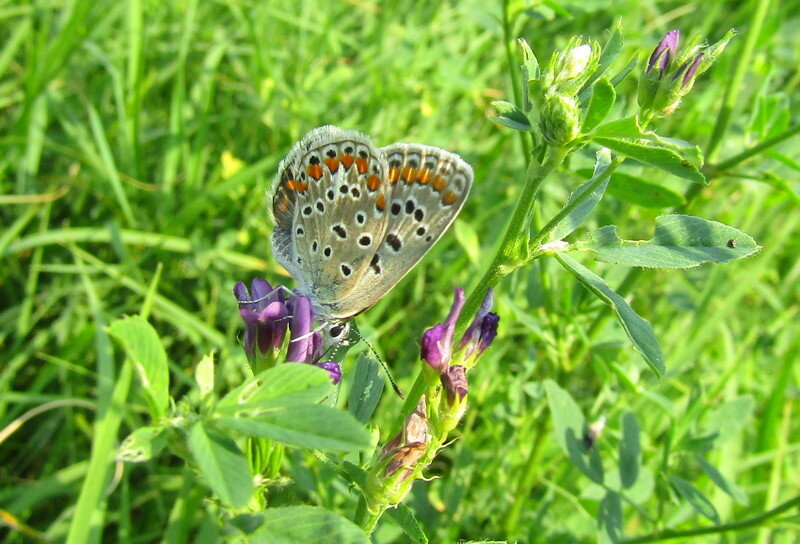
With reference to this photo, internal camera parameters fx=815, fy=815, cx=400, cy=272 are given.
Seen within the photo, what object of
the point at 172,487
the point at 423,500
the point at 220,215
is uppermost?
the point at 220,215

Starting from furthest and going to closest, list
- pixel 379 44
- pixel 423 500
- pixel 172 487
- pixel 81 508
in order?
pixel 379 44
pixel 172 487
pixel 423 500
pixel 81 508

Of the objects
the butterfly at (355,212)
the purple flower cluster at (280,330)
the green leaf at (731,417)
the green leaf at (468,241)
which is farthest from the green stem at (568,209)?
the green leaf at (468,241)

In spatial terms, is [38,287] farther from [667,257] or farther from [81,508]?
[667,257]

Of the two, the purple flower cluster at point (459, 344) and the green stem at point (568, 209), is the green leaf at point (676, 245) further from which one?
the purple flower cluster at point (459, 344)

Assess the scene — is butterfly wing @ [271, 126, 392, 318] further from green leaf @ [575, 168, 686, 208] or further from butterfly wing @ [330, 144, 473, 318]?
green leaf @ [575, 168, 686, 208]

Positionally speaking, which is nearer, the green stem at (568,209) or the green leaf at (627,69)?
the green leaf at (627,69)

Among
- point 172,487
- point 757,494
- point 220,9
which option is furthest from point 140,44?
point 757,494
